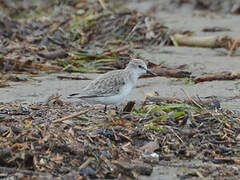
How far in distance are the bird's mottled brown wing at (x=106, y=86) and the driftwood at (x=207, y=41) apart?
9.93 ft

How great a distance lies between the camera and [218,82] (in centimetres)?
669

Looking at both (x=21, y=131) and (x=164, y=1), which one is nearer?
(x=21, y=131)

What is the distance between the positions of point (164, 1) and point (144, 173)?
34.6ft

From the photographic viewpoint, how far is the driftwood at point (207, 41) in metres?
8.52

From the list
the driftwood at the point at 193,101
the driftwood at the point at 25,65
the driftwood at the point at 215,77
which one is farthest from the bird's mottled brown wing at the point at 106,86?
the driftwood at the point at 25,65

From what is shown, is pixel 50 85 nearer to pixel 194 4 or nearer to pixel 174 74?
pixel 174 74

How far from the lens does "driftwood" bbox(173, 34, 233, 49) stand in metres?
8.52

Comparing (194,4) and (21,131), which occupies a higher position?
(194,4)

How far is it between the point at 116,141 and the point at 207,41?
4.40 m

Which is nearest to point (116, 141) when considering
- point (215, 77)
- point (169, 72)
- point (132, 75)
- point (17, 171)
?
point (17, 171)

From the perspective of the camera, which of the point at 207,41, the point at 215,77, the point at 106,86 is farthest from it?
the point at 207,41

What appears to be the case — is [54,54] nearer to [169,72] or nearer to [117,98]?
[169,72]

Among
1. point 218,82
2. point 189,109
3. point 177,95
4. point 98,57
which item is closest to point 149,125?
point 189,109

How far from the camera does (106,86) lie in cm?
574
